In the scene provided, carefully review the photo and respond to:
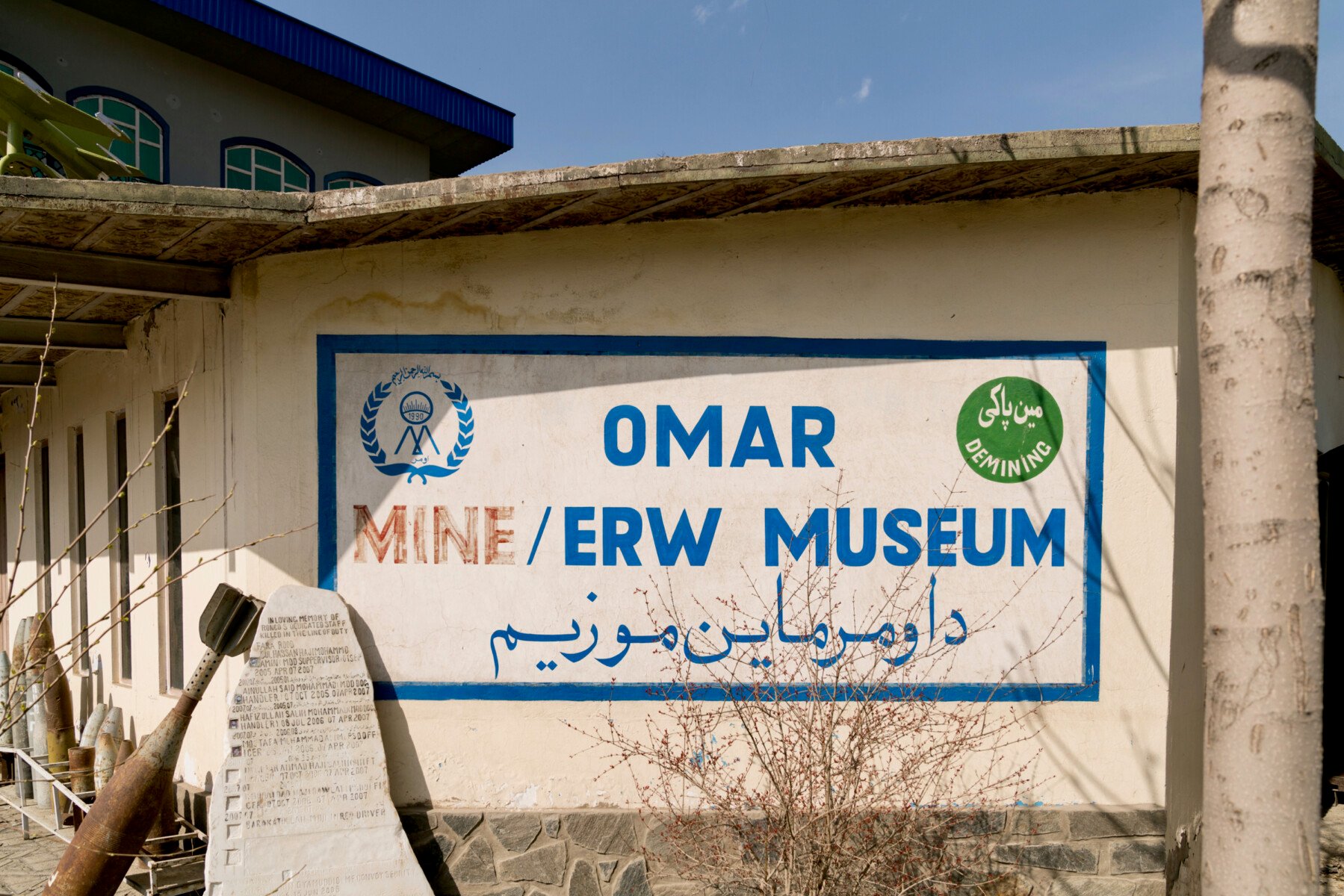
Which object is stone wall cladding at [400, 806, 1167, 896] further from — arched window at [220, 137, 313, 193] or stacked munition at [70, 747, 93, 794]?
arched window at [220, 137, 313, 193]

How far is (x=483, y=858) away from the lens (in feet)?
14.5

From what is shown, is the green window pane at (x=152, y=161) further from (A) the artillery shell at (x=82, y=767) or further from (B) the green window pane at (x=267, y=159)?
(A) the artillery shell at (x=82, y=767)

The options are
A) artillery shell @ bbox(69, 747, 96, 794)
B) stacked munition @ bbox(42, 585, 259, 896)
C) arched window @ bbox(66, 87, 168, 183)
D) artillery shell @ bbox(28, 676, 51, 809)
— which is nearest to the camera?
stacked munition @ bbox(42, 585, 259, 896)

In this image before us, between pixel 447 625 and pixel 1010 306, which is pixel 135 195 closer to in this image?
pixel 447 625

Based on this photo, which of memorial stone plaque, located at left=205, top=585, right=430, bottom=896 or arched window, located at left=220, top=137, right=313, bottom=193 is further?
arched window, located at left=220, top=137, right=313, bottom=193

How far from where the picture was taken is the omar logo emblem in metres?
4.54

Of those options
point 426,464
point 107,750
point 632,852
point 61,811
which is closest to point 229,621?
point 426,464

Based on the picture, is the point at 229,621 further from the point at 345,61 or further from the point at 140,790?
the point at 345,61

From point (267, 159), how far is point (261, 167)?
160 millimetres

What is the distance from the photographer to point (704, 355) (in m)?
4.54

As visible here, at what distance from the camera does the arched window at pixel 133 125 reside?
10.5m

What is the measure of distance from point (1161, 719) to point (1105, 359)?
1.63m

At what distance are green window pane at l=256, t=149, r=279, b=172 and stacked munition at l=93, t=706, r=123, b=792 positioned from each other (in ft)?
28.4

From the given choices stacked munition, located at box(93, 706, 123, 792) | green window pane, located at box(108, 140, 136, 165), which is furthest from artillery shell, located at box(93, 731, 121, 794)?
green window pane, located at box(108, 140, 136, 165)
